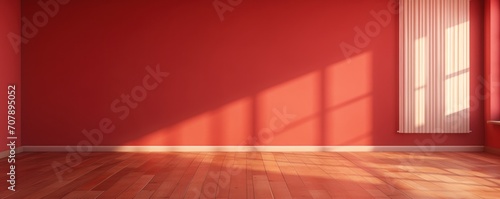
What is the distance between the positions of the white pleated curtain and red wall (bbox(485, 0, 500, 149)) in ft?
0.88

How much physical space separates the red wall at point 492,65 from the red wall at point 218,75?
0.48ft

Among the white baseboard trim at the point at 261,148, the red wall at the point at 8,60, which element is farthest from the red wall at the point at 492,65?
the red wall at the point at 8,60

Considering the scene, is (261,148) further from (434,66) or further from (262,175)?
(434,66)

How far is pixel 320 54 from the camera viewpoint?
7641mm

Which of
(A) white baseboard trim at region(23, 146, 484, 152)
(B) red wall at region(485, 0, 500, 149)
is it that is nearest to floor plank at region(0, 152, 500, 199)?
(A) white baseboard trim at region(23, 146, 484, 152)

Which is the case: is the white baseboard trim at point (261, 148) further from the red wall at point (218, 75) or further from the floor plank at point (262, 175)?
the floor plank at point (262, 175)

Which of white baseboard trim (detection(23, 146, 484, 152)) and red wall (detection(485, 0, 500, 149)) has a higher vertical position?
red wall (detection(485, 0, 500, 149))

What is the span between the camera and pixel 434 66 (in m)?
7.59

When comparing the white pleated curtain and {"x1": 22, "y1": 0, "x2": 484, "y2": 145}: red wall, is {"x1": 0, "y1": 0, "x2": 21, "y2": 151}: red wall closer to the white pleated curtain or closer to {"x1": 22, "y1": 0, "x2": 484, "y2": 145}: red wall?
{"x1": 22, "y1": 0, "x2": 484, "y2": 145}: red wall

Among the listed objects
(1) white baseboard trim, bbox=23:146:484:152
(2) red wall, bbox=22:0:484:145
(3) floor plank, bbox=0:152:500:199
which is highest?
(2) red wall, bbox=22:0:484:145

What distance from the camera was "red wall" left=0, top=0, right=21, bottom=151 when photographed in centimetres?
695

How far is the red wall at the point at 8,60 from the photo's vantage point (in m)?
6.95

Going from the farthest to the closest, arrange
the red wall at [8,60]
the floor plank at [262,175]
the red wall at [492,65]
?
the red wall at [492,65]
the red wall at [8,60]
the floor plank at [262,175]

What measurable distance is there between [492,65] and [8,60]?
268 inches
